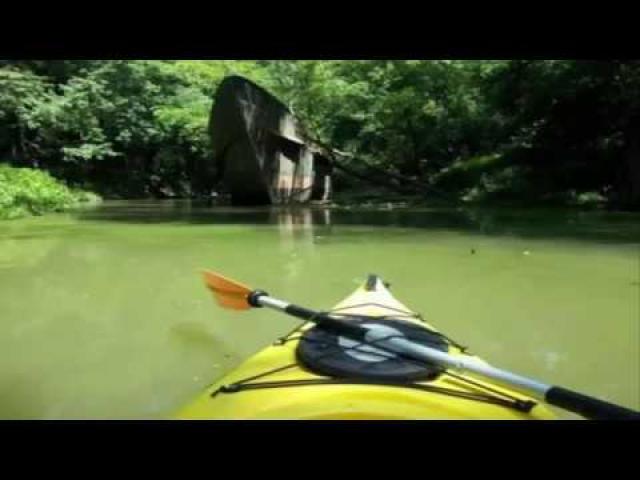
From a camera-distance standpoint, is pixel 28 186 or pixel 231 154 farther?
pixel 231 154

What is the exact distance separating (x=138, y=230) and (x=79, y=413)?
28.1 ft

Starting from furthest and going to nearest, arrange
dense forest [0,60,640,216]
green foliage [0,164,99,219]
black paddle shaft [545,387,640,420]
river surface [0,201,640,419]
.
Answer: dense forest [0,60,640,216] < green foliage [0,164,99,219] < river surface [0,201,640,419] < black paddle shaft [545,387,640,420]

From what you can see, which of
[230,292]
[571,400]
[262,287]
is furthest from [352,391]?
[262,287]

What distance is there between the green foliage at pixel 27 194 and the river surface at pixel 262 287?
2719 millimetres

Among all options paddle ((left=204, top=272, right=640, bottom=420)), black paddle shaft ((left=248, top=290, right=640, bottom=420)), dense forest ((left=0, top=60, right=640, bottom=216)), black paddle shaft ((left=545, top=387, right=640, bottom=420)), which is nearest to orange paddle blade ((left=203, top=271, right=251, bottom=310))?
paddle ((left=204, top=272, right=640, bottom=420))

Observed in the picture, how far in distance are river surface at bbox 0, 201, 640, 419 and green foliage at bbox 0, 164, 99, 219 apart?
107 inches

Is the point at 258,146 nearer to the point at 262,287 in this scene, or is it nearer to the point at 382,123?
the point at 382,123

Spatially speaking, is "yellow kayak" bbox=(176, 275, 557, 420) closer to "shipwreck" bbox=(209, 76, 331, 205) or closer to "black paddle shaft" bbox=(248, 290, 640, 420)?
"black paddle shaft" bbox=(248, 290, 640, 420)

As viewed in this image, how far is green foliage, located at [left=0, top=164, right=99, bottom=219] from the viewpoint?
565 inches

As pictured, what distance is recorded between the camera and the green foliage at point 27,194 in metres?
14.4

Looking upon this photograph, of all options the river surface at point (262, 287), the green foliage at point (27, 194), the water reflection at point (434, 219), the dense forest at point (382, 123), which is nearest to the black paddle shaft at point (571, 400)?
the river surface at point (262, 287)
